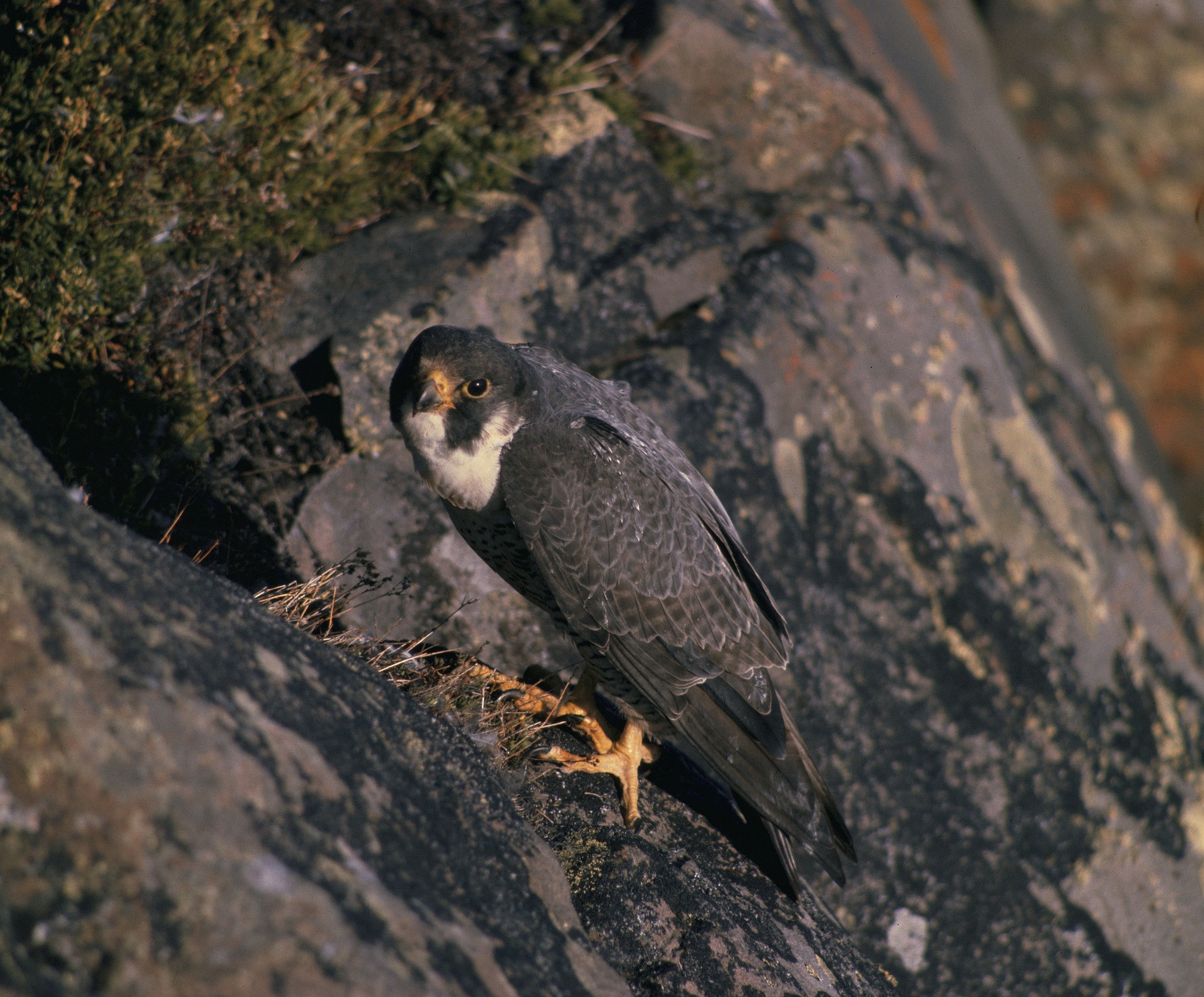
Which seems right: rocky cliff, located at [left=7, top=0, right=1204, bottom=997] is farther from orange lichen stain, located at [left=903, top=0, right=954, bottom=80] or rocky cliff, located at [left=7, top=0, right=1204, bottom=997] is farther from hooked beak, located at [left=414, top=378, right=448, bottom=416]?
hooked beak, located at [left=414, top=378, right=448, bottom=416]

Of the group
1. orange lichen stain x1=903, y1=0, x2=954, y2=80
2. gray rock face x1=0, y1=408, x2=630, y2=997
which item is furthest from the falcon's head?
orange lichen stain x1=903, y1=0, x2=954, y2=80

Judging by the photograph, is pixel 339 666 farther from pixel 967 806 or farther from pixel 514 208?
pixel 967 806

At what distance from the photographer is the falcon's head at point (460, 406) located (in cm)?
313

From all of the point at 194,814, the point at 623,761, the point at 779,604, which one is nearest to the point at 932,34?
the point at 779,604

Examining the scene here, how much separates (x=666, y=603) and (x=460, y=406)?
98cm

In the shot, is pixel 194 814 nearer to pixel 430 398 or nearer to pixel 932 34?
pixel 430 398

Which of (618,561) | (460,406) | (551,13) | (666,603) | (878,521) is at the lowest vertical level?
(878,521)

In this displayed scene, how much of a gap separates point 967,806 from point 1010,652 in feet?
2.88

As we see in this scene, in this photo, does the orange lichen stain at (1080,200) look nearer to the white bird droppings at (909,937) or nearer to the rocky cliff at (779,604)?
the rocky cliff at (779,604)

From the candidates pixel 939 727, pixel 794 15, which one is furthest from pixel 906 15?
pixel 939 727

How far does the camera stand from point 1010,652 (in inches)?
195

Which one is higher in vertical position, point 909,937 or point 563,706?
point 563,706

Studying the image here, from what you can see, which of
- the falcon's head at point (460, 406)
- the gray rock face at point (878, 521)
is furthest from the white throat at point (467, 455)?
the gray rock face at point (878, 521)

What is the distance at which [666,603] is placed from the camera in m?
3.28
